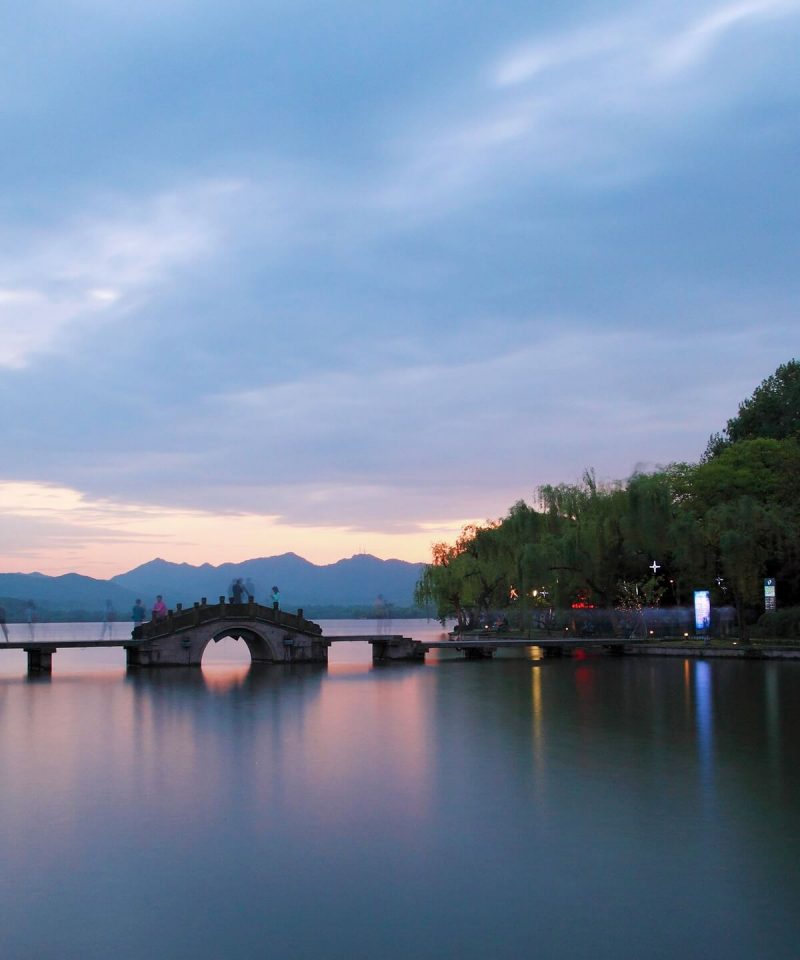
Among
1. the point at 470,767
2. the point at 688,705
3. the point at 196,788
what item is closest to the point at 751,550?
the point at 688,705

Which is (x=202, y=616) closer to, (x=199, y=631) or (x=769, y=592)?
(x=199, y=631)

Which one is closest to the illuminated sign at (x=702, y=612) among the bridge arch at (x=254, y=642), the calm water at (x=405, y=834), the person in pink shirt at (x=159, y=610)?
the bridge arch at (x=254, y=642)

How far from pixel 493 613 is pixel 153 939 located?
6324 centimetres

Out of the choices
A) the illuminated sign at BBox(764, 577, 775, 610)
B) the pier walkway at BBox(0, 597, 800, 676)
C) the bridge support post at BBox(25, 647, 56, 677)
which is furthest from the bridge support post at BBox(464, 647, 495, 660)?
the bridge support post at BBox(25, 647, 56, 677)

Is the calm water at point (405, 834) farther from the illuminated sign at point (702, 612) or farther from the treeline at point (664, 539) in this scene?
the illuminated sign at point (702, 612)

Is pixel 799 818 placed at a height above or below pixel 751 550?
below

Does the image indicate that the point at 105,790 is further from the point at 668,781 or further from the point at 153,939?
the point at 668,781

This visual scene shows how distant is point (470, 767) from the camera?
18438mm

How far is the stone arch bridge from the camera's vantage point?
46500 mm

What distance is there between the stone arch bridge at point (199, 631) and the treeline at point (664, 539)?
44.9 feet

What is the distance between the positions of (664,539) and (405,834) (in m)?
41.8

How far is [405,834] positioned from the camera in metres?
13.5

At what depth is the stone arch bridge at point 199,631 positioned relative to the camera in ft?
153

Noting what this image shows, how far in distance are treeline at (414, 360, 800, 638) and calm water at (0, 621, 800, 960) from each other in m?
23.8
